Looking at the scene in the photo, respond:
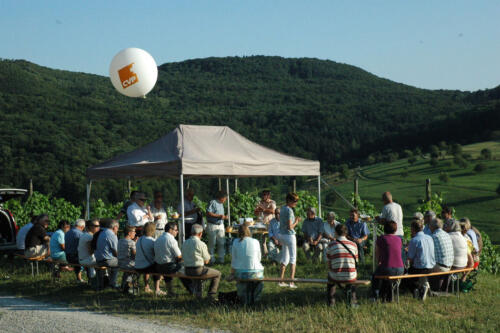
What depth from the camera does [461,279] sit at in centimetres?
767

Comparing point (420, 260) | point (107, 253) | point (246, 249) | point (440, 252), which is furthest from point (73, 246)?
point (440, 252)

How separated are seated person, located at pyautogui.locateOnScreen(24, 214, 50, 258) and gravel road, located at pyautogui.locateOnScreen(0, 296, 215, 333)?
91.9 inches

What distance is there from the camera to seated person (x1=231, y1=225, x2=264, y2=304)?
6707 mm

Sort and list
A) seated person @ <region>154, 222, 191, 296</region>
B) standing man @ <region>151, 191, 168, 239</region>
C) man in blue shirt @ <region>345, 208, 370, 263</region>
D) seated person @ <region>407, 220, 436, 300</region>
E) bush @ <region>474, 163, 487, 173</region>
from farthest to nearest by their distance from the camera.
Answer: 1. bush @ <region>474, 163, 487, 173</region>
2. standing man @ <region>151, 191, 168, 239</region>
3. man in blue shirt @ <region>345, 208, 370, 263</region>
4. seated person @ <region>154, 222, 191, 296</region>
5. seated person @ <region>407, 220, 436, 300</region>

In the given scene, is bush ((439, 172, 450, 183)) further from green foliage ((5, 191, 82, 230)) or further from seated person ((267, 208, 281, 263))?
seated person ((267, 208, 281, 263))

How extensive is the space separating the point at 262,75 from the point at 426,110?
3346cm

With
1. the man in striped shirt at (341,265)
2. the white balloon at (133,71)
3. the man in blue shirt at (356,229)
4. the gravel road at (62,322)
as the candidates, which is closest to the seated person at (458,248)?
the man in striped shirt at (341,265)

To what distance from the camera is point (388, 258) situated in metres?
6.68

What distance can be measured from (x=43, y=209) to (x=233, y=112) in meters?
55.7

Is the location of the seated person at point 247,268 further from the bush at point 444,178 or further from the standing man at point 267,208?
the bush at point 444,178

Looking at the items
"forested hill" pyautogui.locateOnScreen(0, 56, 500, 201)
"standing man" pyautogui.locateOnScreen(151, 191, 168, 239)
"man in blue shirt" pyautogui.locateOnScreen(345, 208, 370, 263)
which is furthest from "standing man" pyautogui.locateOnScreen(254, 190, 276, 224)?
"forested hill" pyautogui.locateOnScreen(0, 56, 500, 201)

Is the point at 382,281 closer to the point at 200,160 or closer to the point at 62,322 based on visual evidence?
the point at 200,160

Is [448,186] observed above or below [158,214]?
above

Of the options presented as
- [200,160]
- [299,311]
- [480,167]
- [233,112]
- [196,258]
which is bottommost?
[299,311]
